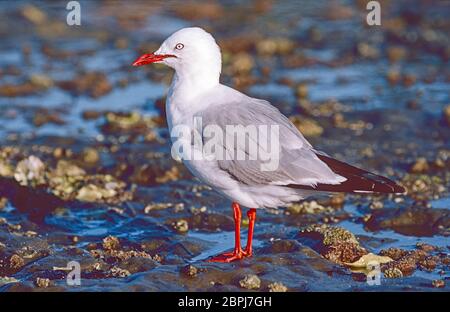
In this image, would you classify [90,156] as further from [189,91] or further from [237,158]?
[237,158]

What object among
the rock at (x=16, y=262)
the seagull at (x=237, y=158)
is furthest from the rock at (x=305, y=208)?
the rock at (x=16, y=262)

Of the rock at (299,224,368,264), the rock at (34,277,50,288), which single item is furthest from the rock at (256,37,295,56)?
the rock at (34,277,50,288)

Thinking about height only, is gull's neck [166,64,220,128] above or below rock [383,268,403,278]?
above

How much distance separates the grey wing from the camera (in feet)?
22.6

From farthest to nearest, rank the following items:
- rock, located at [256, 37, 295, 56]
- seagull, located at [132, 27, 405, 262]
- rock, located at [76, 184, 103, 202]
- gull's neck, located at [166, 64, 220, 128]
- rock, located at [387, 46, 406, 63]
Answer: rock, located at [256, 37, 295, 56] < rock, located at [387, 46, 406, 63] < rock, located at [76, 184, 103, 202] < gull's neck, located at [166, 64, 220, 128] < seagull, located at [132, 27, 405, 262]

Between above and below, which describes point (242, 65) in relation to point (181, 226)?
above

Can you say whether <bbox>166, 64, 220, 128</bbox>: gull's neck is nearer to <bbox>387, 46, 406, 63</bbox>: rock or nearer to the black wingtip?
the black wingtip

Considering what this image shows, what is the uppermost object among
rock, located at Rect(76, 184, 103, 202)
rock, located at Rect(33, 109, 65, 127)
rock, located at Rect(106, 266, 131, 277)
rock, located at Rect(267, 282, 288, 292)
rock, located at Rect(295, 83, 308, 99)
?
rock, located at Rect(295, 83, 308, 99)

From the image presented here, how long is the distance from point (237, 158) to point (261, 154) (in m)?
0.19

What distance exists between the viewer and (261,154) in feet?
22.7

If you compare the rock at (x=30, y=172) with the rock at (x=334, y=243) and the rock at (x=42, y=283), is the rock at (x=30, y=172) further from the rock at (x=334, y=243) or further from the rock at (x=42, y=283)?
the rock at (x=334, y=243)

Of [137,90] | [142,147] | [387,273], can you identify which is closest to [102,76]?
[137,90]

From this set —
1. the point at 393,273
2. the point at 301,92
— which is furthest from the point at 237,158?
the point at 301,92

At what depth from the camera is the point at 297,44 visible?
49.3ft
